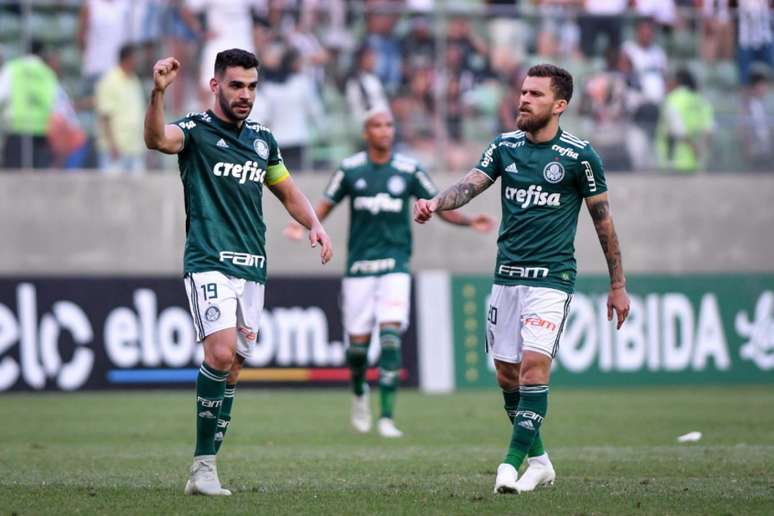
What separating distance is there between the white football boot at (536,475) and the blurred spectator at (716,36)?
49.2 ft

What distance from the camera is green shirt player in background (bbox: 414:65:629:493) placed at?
8.49m

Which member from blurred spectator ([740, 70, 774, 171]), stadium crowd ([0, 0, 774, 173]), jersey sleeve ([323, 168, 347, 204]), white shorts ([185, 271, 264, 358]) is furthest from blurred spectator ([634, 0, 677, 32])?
white shorts ([185, 271, 264, 358])

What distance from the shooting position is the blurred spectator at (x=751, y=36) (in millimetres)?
22500

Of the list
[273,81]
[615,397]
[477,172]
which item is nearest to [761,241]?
[615,397]

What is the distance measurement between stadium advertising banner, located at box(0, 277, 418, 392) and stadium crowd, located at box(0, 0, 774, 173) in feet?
10.1

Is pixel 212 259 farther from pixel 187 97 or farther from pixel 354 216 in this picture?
pixel 187 97

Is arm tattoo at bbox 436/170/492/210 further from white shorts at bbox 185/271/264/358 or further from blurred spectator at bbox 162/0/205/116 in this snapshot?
blurred spectator at bbox 162/0/205/116

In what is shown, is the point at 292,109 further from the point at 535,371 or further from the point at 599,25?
the point at 535,371

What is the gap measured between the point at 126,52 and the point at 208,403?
12743 millimetres

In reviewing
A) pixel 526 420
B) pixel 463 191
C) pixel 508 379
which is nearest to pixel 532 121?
pixel 463 191

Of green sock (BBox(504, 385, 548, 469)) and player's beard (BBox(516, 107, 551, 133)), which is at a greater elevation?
player's beard (BBox(516, 107, 551, 133))

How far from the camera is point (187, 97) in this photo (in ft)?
65.9

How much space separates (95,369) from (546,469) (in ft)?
33.6

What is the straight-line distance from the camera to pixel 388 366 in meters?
13.2
